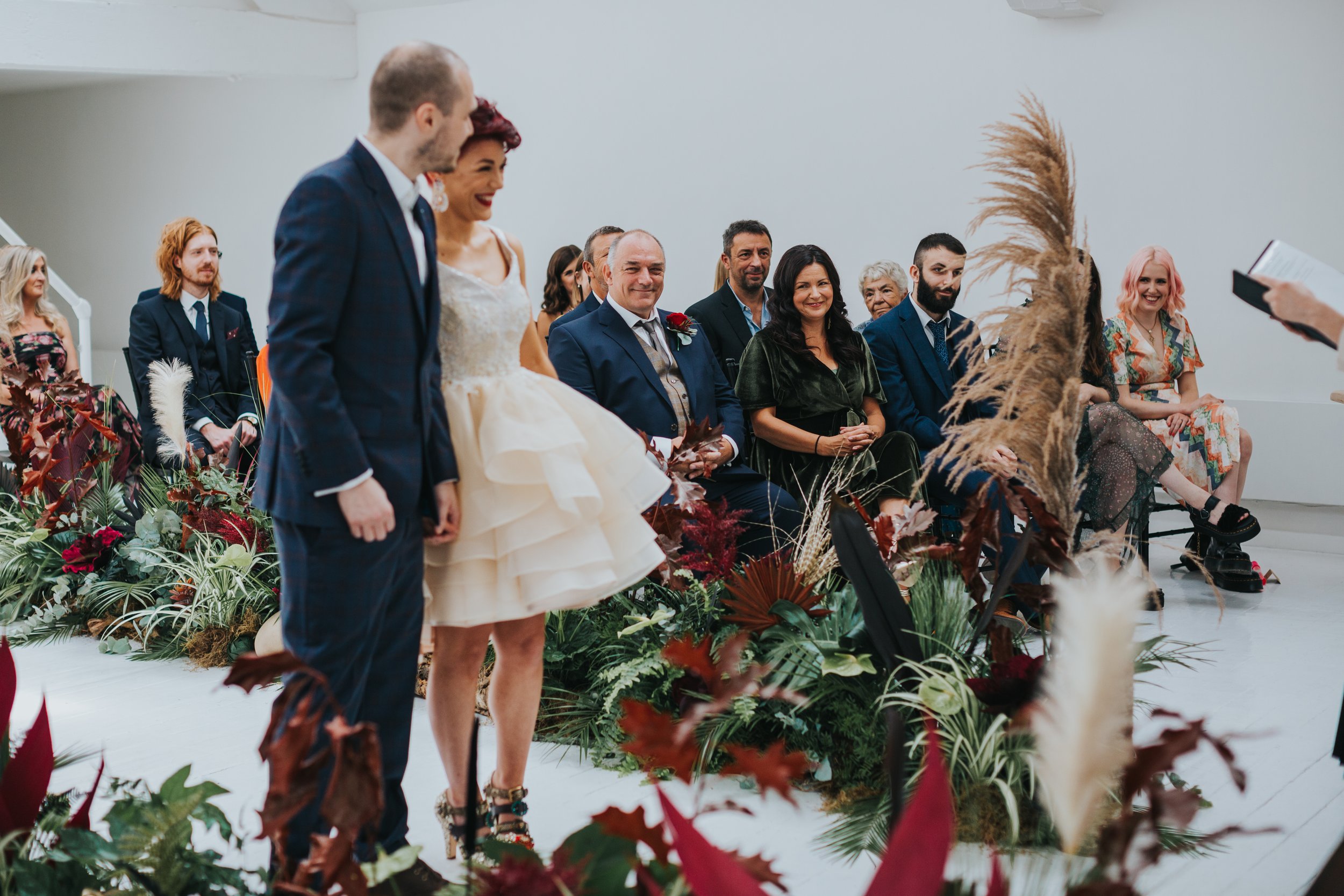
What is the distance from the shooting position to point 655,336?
3881mm

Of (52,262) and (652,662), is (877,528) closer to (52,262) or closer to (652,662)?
(652,662)

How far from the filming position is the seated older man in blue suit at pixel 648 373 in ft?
12.3

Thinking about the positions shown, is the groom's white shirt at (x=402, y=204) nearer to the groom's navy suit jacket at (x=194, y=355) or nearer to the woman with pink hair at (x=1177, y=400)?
the groom's navy suit jacket at (x=194, y=355)

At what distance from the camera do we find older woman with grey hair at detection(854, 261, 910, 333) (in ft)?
18.9

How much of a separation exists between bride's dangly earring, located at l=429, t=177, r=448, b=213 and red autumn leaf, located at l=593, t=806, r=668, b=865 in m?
1.23

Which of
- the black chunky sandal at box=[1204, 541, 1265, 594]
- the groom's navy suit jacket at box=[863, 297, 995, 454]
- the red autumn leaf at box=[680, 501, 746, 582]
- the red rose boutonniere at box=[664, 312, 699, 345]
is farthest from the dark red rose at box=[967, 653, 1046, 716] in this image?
the black chunky sandal at box=[1204, 541, 1265, 594]

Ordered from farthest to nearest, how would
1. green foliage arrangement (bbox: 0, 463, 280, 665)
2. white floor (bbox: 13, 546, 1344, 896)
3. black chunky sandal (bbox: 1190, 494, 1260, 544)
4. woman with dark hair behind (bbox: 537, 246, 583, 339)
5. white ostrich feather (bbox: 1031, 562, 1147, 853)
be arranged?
woman with dark hair behind (bbox: 537, 246, 583, 339) → black chunky sandal (bbox: 1190, 494, 1260, 544) → green foliage arrangement (bbox: 0, 463, 280, 665) → white floor (bbox: 13, 546, 1344, 896) → white ostrich feather (bbox: 1031, 562, 1147, 853)

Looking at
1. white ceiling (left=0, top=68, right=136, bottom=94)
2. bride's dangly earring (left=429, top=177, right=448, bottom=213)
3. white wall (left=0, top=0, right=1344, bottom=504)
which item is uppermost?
white ceiling (left=0, top=68, right=136, bottom=94)

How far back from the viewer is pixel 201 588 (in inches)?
159

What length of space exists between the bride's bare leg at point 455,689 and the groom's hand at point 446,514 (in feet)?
0.80

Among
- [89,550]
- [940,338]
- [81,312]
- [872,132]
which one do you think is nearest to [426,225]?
[940,338]

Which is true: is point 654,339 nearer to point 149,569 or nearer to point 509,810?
point 509,810

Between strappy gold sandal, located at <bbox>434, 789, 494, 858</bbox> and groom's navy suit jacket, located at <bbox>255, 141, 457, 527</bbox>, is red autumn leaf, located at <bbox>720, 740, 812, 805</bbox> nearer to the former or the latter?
groom's navy suit jacket, located at <bbox>255, 141, 457, 527</bbox>

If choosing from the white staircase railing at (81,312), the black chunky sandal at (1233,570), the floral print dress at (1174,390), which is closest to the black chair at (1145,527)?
the black chunky sandal at (1233,570)
